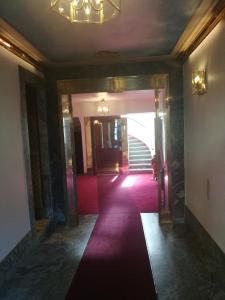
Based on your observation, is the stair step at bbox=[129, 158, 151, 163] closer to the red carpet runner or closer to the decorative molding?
the red carpet runner

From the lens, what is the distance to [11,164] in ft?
9.02

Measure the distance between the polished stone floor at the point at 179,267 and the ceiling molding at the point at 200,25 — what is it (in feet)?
7.20

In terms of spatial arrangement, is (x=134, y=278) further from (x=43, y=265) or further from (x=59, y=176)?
(x=59, y=176)

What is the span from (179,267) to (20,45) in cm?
273

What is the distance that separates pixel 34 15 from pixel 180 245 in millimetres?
2759

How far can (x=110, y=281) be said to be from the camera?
2502 mm

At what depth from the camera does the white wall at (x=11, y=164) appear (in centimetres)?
255

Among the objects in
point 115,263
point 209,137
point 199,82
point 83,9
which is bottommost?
point 115,263

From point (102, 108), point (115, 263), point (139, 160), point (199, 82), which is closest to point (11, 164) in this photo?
point (115, 263)

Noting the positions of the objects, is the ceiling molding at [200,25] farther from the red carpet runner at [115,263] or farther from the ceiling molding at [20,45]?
the red carpet runner at [115,263]

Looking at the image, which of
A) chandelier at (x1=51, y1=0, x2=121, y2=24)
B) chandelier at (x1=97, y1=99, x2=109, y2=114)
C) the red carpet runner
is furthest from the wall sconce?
chandelier at (x1=97, y1=99, x2=109, y2=114)

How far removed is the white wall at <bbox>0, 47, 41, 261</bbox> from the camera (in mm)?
2553

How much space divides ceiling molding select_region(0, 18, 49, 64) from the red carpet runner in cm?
233

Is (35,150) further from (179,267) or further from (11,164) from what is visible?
(179,267)
